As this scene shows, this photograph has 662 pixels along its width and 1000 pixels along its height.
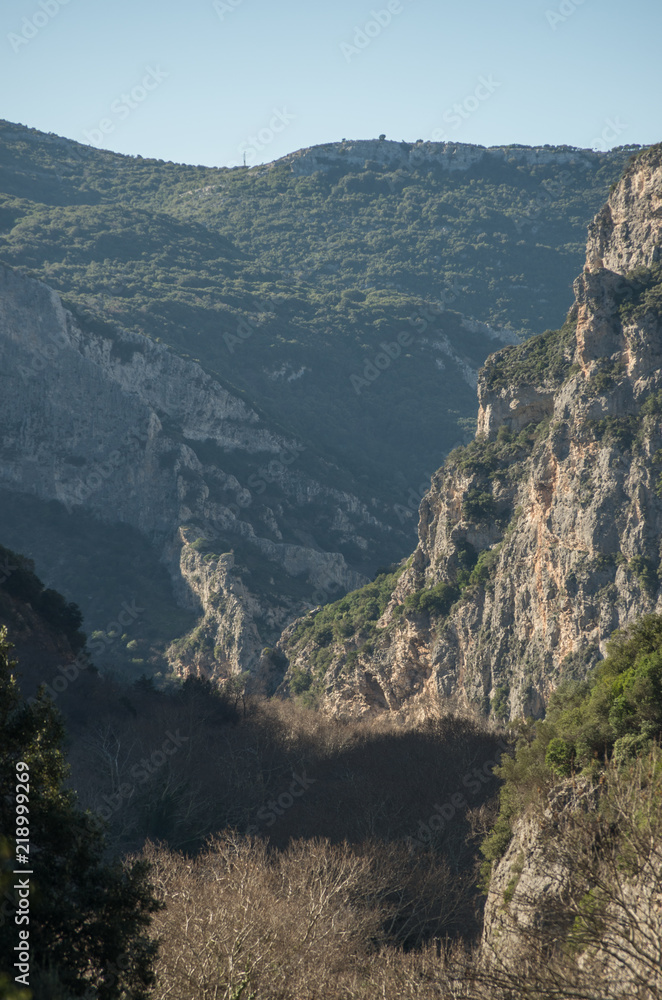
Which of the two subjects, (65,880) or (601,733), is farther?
Result: (601,733)

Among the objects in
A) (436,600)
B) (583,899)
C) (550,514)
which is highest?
(550,514)

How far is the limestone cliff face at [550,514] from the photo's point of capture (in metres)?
52.6

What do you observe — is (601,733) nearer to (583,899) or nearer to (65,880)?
(583,899)

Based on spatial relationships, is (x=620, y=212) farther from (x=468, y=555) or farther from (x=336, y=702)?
(x=336, y=702)

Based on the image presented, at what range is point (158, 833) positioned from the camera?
127ft

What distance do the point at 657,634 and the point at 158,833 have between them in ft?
77.0

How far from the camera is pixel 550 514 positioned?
57.4m

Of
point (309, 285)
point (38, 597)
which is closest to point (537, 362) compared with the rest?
point (38, 597)

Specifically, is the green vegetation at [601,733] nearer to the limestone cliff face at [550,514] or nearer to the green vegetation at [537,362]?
the limestone cliff face at [550,514]

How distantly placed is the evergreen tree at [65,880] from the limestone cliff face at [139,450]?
251 ft

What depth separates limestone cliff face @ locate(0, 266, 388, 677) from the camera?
321 feet

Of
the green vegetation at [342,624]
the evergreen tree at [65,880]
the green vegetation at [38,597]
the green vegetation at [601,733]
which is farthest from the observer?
the green vegetation at [342,624]

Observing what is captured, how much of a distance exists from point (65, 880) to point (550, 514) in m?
46.2

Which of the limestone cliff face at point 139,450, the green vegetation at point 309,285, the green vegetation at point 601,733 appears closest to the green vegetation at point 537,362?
the limestone cliff face at point 139,450
